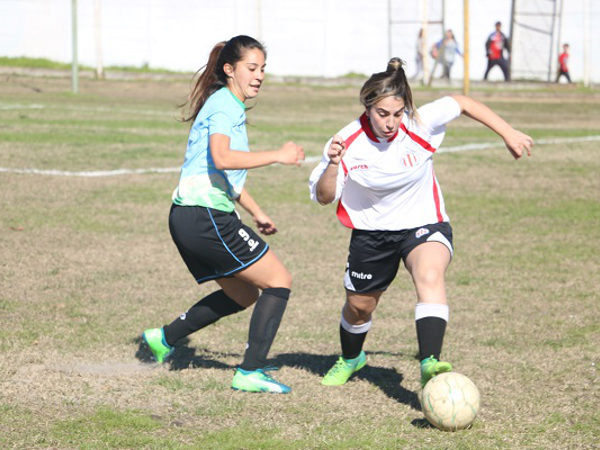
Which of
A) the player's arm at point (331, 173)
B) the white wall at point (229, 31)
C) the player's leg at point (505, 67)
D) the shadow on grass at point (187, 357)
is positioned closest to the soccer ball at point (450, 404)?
the player's arm at point (331, 173)

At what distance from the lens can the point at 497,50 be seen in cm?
3312

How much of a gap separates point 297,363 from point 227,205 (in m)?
1.33

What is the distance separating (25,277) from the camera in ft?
26.3

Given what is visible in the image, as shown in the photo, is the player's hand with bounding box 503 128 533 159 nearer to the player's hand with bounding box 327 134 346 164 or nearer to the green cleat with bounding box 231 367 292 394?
the player's hand with bounding box 327 134 346 164

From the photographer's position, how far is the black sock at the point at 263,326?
17.4 ft

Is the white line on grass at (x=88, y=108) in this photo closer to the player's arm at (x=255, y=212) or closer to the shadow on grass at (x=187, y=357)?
the shadow on grass at (x=187, y=357)

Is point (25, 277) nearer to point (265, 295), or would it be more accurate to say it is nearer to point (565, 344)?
point (265, 295)

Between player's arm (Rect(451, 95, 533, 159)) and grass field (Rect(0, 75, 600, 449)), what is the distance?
139cm

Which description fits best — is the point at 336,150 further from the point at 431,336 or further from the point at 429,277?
the point at 431,336

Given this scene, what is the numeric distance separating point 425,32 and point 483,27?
2464mm

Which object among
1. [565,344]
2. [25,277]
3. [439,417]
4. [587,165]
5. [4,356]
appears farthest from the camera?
[587,165]

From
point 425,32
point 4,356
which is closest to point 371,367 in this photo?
point 4,356

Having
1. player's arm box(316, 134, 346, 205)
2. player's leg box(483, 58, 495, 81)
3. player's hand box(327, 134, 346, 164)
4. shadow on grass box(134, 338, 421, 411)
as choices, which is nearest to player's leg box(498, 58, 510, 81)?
player's leg box(483, 58, 495, 81)

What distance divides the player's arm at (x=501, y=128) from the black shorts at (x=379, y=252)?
0.60 m
